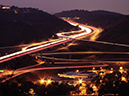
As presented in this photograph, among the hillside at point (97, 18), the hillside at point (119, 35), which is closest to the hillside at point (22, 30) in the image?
the hillside at point (119, 35)

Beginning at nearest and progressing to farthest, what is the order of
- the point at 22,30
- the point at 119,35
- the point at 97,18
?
the point at 119,35, the point at 22,30, the point at 97,18


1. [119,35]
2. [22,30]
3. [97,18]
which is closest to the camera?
[119,35]

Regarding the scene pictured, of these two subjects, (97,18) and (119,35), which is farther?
(97,18)

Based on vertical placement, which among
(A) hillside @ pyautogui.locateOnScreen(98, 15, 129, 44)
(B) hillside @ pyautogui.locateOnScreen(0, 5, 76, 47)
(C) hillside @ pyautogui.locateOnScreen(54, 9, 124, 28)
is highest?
(C) hillside @ pyautogui.locateOnScreen(54, 9, 124, 28)

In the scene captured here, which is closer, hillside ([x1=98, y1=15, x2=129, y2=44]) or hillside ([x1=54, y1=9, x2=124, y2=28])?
hillside ([x1=98, y1=15, x2=129, y2=44])

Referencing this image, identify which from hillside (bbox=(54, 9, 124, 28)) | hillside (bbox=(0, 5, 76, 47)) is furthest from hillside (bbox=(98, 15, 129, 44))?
hillside (bbox=(54, 9, 124, 28))

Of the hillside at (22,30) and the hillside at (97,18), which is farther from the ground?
the hillside at (97,18)

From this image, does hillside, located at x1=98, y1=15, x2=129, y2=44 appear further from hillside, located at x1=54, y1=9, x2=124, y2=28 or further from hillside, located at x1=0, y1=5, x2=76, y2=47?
hillside, located at x1=54, y1=9, x2=124, y2=28

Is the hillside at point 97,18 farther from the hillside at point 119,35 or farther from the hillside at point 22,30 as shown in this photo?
the hillside at point 119,35

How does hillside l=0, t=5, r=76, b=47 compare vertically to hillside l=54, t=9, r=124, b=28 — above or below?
below

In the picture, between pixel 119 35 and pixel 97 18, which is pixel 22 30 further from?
pixel 97 18

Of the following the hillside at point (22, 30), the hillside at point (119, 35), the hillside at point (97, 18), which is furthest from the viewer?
the hillside at point (97, 18)

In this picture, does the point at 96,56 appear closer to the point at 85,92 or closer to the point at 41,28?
the point at 85,92

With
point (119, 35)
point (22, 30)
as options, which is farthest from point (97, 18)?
point (119, 35)
